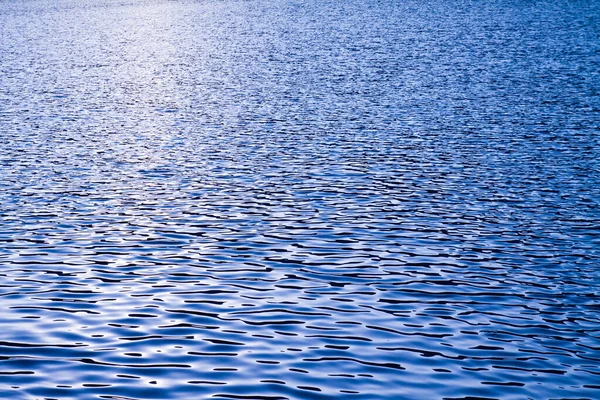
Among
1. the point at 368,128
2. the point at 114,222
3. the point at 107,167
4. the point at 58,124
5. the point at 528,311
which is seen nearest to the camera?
the point at 528,311

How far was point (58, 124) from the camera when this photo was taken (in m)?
58.9

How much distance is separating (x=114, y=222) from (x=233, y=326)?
12.8m

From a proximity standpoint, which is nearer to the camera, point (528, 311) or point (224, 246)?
point (528, 311)

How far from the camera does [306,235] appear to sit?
3253 centimetres

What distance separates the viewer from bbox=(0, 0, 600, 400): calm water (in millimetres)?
21031

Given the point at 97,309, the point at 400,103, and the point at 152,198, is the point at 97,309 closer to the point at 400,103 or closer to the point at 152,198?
the point at 152,198

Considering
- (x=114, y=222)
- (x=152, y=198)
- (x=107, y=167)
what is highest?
(x=107, y=167)

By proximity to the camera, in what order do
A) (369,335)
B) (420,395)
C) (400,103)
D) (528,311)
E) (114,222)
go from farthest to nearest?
(400,103) → (114,222) → (528,311) → (369,335) → (420,395)

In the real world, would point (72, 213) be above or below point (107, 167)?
below

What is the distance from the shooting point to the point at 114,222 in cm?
3472

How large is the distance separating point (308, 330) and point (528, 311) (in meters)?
6.56

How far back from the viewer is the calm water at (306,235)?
21031mm

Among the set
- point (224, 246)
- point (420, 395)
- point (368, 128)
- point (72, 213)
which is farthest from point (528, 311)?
point (368, 128)

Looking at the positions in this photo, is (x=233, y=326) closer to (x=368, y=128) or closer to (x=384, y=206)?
(x=384, y=206)
